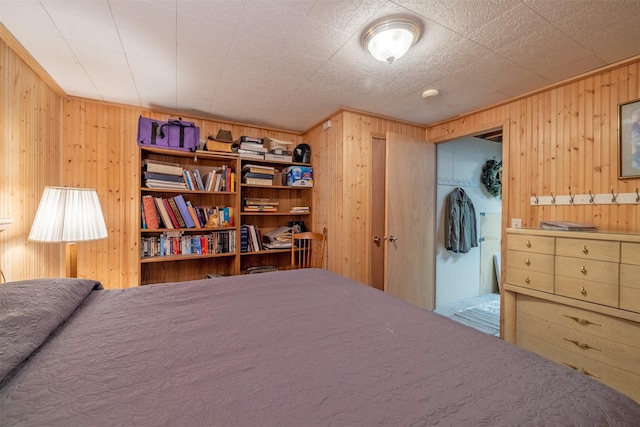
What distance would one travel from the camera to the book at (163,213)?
8.45ft

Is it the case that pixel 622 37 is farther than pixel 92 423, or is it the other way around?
pixel 622 37

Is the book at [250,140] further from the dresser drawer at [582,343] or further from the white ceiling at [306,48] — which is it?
the dresser drawer at [582,343]

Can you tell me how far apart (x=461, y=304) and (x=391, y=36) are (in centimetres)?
334

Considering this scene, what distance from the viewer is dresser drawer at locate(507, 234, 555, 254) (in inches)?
71.2

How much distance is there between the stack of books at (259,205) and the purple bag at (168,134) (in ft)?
2.61

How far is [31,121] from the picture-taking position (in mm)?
1858

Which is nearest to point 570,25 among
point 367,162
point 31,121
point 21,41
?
point 367,162

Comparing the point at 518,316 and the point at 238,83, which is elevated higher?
the point at 238,83

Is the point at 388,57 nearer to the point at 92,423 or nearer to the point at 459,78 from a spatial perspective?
the point at 459,78

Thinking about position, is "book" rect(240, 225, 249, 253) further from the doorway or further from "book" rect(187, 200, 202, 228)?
the doorway

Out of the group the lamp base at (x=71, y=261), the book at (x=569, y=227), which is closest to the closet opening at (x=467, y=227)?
the book at (x=569, y=227)

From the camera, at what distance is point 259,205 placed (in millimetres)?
3061

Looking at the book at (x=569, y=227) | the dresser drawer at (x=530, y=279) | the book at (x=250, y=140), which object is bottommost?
the dresser drawer at (x=530, y=279)

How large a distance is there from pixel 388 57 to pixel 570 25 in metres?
0.99
